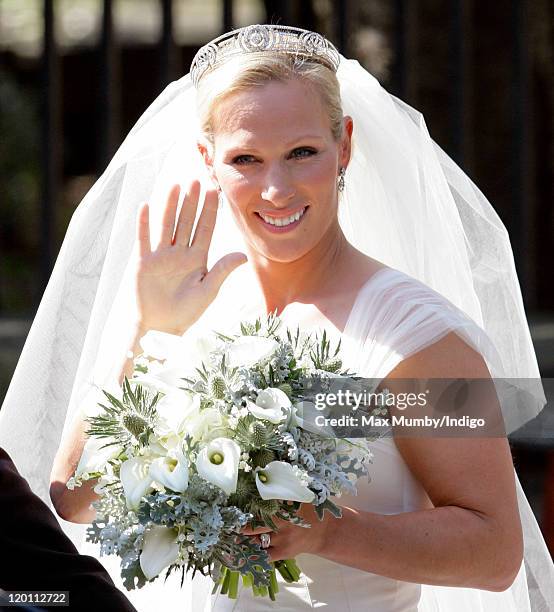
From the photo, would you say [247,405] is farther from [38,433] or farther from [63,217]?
[63,217]

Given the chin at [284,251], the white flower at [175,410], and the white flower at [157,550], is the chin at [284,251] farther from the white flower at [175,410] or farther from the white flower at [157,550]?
the white flower at [157,550]

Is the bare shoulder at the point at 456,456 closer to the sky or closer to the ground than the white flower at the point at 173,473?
closer to the sky

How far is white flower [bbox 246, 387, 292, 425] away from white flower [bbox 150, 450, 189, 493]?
139mm

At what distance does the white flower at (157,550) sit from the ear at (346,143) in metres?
0.93

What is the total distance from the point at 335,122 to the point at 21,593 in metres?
1.18

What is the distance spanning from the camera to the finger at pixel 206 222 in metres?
2.54

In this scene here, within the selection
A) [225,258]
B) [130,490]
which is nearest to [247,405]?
[130,490]

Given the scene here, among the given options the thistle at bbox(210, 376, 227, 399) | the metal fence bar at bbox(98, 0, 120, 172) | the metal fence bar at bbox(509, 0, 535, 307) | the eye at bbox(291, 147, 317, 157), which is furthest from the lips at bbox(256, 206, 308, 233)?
the metal fence bar at bbox(509, 0, 535, 307)

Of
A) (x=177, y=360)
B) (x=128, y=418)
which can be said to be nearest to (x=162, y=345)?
(x=177, y=360)

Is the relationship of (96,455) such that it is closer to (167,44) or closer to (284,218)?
(284,218)

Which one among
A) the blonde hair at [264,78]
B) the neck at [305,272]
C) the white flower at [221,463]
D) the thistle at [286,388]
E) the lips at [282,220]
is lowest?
the white flower at [221,463]

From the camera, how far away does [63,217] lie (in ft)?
26.0

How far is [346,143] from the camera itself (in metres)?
2.51

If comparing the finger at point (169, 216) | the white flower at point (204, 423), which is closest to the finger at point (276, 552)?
the white flower at point (204, 423)
